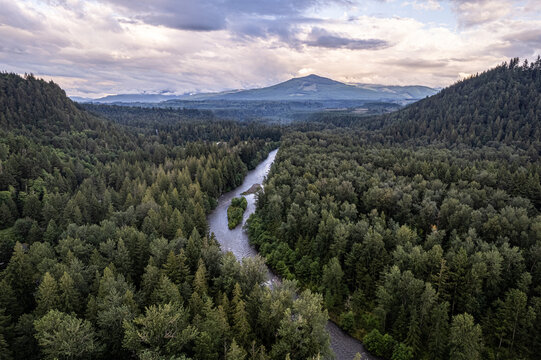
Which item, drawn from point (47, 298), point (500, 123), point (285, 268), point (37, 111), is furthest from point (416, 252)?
point (37, 111)

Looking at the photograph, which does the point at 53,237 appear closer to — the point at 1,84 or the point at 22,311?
the point at 22,311

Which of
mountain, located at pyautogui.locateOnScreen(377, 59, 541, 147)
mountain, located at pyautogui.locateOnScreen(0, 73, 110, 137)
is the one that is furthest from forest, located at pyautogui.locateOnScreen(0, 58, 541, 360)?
mountain, located at pyautogui.locateOnScreen(377, 59, 541, 147)

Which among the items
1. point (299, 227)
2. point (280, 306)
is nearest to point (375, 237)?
point (299, 227)

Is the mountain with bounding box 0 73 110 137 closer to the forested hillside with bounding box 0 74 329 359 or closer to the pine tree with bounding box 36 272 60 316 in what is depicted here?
the forested hillside with bounding box 0 74 329 359

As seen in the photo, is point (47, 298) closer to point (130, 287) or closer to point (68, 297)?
point (68, 297)

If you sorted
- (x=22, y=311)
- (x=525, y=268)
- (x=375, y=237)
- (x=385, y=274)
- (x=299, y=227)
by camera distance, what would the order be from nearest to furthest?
(x=22, y=311)
(x=525, y=268)
(x=385, y=274)
(x=375, y=237)
(x=299, y=227)
